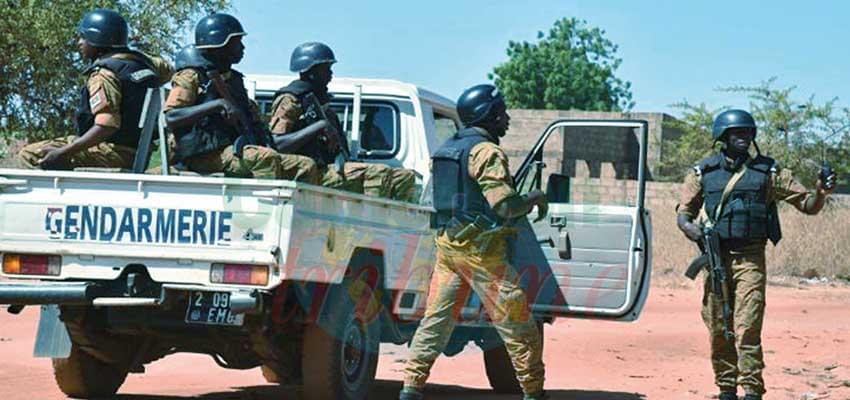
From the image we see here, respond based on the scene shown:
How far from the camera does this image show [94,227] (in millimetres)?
7648

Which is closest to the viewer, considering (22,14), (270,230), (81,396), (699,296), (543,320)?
(270,230)

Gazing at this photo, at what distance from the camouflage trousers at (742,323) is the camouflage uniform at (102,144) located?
354 cm

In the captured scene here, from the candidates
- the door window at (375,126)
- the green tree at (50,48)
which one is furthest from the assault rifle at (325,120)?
the green tree at (50,48)

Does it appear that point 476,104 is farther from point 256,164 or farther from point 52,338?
point 52,338

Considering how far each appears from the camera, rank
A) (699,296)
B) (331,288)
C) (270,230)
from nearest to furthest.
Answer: (270,230) → (331,288) → (699,296)

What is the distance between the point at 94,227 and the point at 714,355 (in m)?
3.73

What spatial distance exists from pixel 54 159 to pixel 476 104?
2383 mm

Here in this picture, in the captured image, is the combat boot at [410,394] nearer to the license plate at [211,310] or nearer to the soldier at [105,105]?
the license plate at [211,310]

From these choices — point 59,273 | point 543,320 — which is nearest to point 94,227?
point 59,273

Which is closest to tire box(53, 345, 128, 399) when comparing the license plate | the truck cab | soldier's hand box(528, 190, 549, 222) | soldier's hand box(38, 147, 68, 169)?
soldier's hand box(38, 147, 68, 169)

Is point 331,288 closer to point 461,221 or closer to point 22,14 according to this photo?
point 461,221

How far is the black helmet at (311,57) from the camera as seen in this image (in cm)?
922

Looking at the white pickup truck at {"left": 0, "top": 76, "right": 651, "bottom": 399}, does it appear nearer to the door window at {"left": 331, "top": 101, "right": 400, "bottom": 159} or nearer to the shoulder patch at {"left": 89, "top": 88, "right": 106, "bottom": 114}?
the shoulder patch at {"left": 89, "top": 88, "right": 106, "bottom": 114}

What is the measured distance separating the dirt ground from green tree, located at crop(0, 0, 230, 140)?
355cm
